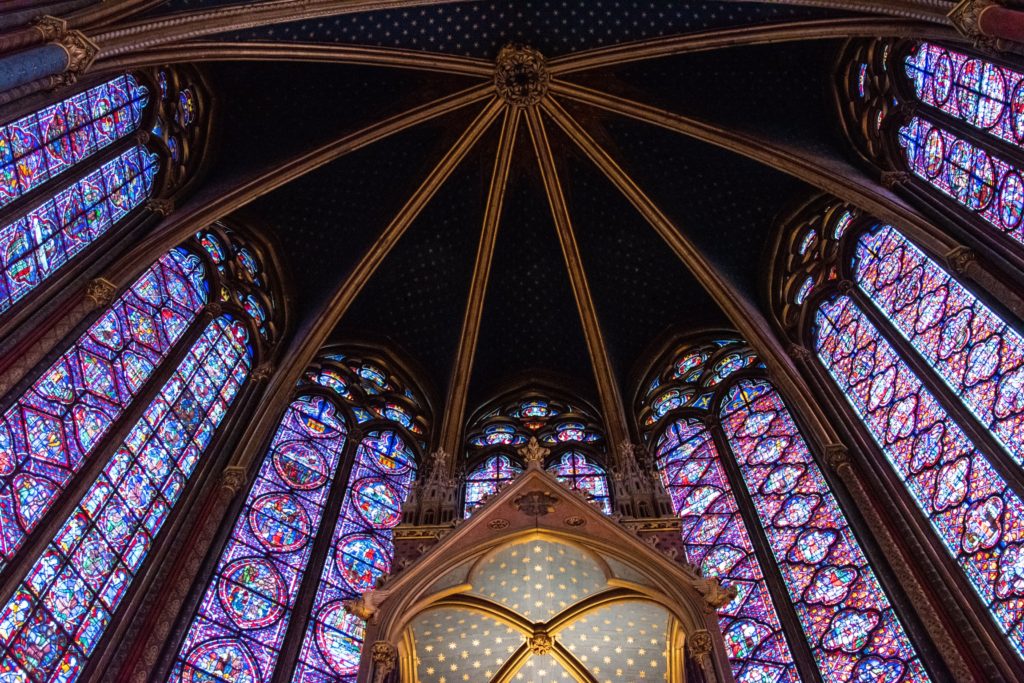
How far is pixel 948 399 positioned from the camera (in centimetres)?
1084

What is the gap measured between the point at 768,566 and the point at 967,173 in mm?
4976

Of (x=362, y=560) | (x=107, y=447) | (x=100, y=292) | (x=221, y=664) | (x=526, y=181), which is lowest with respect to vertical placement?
(x=221, y=664)

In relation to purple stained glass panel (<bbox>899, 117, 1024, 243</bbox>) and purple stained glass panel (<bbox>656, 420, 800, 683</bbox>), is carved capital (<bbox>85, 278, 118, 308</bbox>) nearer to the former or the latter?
purple stained glass panel (<bbox>656, 420, 800, 683</bbox>)

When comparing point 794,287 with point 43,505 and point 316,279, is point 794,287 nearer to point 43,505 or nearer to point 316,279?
point 316,279

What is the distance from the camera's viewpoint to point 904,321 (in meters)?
12.2

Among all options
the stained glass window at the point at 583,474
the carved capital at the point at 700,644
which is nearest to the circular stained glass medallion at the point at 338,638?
the stained glass window at the point at 583,474

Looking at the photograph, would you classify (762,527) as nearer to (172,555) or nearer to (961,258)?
(961,258)

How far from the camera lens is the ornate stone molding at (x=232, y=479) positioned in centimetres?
1176

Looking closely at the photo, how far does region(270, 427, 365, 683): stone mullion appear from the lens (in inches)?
423

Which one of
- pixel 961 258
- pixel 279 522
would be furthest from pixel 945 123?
pixel 279 522

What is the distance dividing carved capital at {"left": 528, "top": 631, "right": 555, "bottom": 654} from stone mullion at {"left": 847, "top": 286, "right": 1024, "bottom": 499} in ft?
14.8

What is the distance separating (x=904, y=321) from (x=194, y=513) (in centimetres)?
851

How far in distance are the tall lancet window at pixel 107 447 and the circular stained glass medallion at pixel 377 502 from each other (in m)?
2.06

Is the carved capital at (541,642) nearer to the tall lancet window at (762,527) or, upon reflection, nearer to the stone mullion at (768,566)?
the tall lancet window at (762,527)
